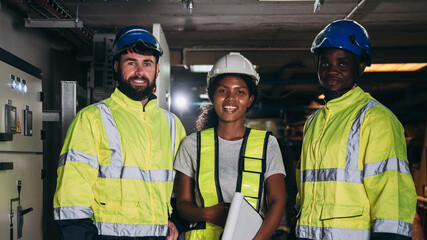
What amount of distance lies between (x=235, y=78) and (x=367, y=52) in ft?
2.46

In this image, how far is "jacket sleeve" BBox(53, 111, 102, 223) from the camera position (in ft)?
5.60

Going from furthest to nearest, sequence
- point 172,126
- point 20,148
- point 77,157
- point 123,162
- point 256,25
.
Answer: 1. point 256,25
2. point 20,148
3. point 172,126
4. point 123,162
5. point 77,157

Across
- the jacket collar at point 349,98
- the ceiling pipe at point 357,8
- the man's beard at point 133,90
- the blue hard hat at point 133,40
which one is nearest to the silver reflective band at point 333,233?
the jacket collar at point 349,98

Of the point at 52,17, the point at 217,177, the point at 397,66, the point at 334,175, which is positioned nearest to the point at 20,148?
the point at 52,17

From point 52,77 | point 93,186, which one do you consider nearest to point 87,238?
point 93,186

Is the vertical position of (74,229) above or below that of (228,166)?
below

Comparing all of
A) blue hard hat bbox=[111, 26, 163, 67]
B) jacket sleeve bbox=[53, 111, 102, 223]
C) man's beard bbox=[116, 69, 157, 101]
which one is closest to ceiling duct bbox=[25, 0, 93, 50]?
blue hard hat bbox=[111, 26, 163, 67]

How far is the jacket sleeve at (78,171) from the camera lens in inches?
67.2

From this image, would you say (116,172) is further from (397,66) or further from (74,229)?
(397,66)

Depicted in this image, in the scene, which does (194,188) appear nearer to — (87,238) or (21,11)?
(87,238)

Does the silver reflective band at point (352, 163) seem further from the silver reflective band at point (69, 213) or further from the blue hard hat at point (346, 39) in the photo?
the silver reflective band at point (69, 213)

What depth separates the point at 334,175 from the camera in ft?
5.96

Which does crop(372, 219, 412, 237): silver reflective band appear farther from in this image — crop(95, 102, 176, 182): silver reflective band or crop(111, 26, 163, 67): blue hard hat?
crop(111, 26, 163, 67): blue hard hat

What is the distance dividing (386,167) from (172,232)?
3.77 ft
